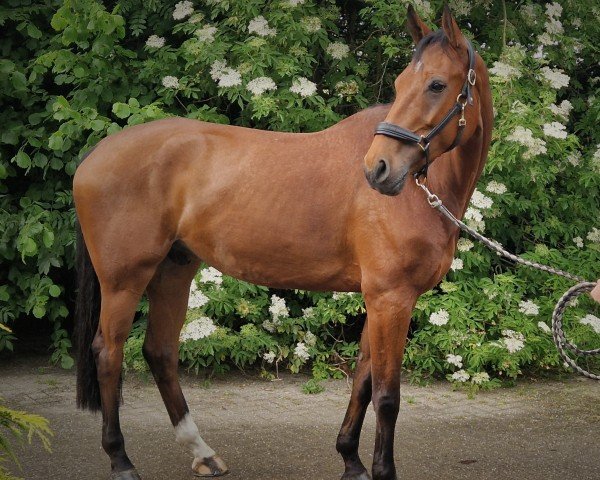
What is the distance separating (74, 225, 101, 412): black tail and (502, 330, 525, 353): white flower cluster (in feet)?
9.87

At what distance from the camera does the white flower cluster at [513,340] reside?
217 inches

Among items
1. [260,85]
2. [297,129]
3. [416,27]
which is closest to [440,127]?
[416,27]

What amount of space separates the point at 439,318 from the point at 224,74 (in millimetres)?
2458

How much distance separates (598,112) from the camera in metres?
6.27

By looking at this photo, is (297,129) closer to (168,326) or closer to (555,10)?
(555,10)

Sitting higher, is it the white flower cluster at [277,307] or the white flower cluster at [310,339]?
the white flower cluster at [277,307]

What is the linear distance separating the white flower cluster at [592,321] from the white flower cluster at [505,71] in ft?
6.28

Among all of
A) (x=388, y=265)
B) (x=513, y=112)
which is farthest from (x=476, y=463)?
(x=513, y=112)

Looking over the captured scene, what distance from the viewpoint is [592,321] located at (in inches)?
223

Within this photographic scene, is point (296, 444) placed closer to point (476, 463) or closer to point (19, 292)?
point (476, 463)

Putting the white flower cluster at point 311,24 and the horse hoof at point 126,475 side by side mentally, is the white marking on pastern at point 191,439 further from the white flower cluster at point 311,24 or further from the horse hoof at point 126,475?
the white flower cluster at point 311,24

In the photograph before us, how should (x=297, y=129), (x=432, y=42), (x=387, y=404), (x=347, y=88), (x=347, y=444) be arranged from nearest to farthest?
(x=432, y=42) < (x=387, y=404) < (x=347, y=444) < (x=297, y=129) < (x=347, y=88)

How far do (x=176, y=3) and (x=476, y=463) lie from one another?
Answer: 14.2 feet

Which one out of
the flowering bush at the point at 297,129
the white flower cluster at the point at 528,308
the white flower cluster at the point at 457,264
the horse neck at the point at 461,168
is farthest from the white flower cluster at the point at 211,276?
the horse neck at the point at 461,168
